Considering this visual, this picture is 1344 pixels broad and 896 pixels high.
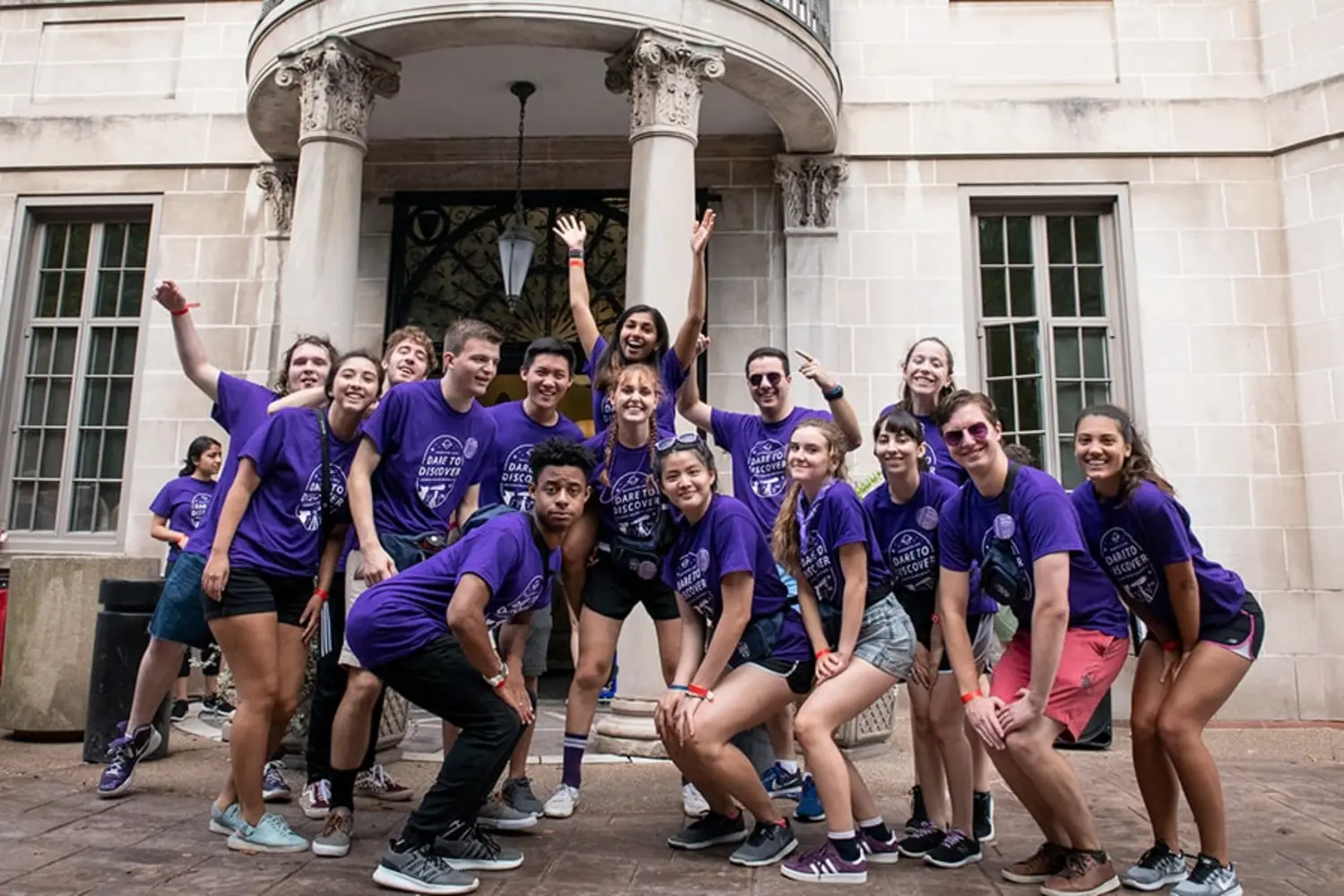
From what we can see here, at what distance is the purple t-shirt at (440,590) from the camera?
11.2 ft

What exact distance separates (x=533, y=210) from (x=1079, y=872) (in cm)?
772

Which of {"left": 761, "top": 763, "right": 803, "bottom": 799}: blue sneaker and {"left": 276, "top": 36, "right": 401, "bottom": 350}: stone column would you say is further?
{"left": 276, "top": 36, "right": 401, "bottom": 350}: stone column

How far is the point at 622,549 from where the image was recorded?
4277 millimetres

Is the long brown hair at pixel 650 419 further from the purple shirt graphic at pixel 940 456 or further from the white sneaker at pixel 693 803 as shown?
the white sneaker at pixel 693 803

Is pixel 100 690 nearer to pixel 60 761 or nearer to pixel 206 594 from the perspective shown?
pixel 60 761

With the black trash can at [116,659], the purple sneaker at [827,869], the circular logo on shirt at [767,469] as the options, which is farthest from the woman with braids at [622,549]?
the black trash can at [116,659]

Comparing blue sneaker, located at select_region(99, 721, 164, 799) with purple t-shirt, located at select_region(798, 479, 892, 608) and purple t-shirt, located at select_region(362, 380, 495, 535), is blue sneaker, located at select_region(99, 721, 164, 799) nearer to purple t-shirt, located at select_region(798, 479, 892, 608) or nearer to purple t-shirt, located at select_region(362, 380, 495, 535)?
purple t-shirt, located at select_region(362, 380, 495, 535)

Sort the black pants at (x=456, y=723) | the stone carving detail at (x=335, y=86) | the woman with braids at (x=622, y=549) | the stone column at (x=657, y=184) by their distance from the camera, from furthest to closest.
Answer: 1. the stone carving detail at (x=335, y=86)
2. the stone column at (x=657, y=184)
3. the woman with braids at (x=622, y=549)
4. the black pants at (x=456, y=723)

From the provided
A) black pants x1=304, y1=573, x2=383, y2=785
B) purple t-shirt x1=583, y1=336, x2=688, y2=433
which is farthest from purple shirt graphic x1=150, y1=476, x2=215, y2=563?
purple t-shirt x1=583, y1=336, x2=688, y2=433

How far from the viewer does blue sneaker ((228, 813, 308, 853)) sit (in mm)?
3842

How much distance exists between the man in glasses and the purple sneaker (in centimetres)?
88

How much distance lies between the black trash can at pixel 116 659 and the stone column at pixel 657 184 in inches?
114

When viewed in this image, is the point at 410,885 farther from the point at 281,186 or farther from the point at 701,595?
the point at 281,186

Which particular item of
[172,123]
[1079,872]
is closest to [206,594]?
[1079,872]
